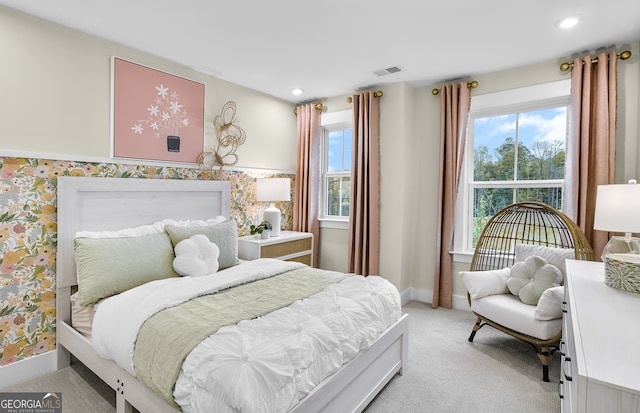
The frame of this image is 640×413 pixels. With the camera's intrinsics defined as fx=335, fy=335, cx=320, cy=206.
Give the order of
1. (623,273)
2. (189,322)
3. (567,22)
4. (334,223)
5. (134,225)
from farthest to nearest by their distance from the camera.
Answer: (334,223), (134,225), (567,22), (189,322), (623,273)

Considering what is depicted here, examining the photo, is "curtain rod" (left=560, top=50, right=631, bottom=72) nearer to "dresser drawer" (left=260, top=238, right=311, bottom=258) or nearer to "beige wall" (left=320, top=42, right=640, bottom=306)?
"beige wall" (left=320, top=42, right=640, bottom=306)

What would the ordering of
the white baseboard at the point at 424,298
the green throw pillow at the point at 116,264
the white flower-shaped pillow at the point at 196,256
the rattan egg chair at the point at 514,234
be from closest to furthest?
the green throw pillow at the point at 116,264, the white flower-shaped pillow at the point at 196,256, the rattan egg chair at the point at 514,234, the white baseboard at the point at 424,298

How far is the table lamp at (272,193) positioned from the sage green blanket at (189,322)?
1.62 meters

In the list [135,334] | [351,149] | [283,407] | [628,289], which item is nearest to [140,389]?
[135,334]

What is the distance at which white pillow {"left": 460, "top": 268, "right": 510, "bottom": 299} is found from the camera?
2.80 metres

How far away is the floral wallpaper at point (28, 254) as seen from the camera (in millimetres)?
2248

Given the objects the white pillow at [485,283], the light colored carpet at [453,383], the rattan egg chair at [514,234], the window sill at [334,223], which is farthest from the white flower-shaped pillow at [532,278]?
the window sill at [334,223]

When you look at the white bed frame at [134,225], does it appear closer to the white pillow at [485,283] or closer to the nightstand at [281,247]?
the nightstand at [281,247]

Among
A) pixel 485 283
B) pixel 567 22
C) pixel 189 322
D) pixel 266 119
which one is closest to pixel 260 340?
pixel 189 322

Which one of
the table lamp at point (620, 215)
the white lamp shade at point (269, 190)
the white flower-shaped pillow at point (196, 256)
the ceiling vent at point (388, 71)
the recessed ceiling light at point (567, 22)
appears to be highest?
the ceiling vent at point (388, 71)

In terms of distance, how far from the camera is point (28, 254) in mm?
2340

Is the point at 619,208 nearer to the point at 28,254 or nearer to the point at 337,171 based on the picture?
the point at 337,171

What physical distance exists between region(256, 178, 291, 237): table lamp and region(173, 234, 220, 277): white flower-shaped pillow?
1.16 m

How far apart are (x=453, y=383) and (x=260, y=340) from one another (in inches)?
60.8
